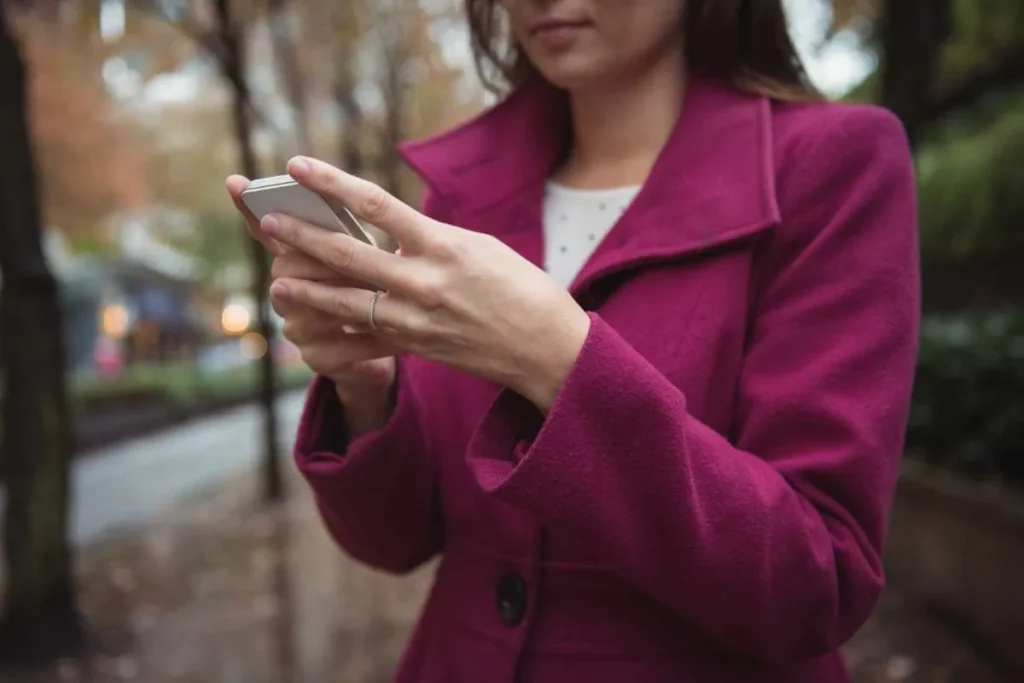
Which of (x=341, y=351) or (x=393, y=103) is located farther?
(x=393, y=103)

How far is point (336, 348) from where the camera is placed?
1146 millimetres

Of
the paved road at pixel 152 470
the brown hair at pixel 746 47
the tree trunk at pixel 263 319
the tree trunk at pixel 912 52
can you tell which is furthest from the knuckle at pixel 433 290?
the tree trunk at pixel 263 319

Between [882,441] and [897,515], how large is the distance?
4.93 m

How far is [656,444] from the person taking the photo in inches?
36.3

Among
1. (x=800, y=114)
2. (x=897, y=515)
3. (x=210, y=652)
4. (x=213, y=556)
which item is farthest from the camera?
(x=213, y=556)

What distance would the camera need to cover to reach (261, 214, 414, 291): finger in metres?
0.90

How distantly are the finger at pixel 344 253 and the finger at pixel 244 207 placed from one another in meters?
0.05

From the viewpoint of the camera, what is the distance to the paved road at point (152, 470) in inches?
361

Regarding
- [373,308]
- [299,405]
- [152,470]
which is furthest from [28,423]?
[152,470]

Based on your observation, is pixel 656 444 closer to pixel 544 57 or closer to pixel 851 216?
pixel 851 216

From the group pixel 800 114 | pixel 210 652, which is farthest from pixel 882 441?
pixel 210 652

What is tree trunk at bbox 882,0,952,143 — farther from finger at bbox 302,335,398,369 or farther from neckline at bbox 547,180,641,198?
finger at bbox 302,335,398,369

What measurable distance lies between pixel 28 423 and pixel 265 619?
5.79 feet

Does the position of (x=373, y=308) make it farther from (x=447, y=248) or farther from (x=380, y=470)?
(x=380, y=470)
